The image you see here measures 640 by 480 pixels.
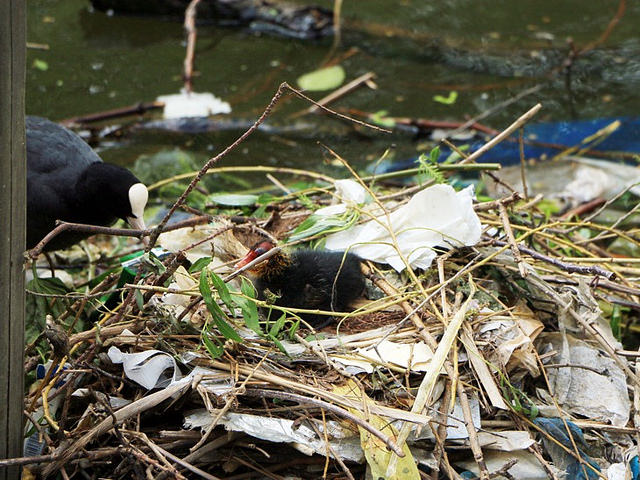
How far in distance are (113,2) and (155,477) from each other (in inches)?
244

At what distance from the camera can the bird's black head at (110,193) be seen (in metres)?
3.54

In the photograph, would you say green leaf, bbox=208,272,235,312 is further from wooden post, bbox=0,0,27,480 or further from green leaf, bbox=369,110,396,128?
green leaf, bbox=369,110,396,128

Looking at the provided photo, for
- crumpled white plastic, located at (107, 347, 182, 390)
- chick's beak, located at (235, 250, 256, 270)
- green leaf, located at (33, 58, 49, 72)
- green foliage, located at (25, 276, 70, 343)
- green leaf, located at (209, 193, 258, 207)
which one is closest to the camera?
crumpled white plastic, located at (107, 347, 182, 390)

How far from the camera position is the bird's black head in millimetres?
3541

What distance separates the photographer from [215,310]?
7.28 ft

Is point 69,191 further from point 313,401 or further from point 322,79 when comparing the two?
point 322,79

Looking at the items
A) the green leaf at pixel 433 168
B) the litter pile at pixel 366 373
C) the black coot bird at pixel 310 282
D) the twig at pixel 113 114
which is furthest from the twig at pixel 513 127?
the twig at pixel 113 114

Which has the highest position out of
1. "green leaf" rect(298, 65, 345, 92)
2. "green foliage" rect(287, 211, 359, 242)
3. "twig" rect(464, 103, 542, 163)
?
"twig" rect(464, 103, 542, 163)

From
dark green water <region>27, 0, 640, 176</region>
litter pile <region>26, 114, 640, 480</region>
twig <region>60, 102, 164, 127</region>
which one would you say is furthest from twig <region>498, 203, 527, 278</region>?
twig <region>60, 102, 164, 127</region>

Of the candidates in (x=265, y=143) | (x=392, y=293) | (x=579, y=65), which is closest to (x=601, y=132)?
(x=579, y=65)

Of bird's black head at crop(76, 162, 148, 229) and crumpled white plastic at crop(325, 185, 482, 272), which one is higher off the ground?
crumpled white plastic at crop(325, 185, 482, 272)

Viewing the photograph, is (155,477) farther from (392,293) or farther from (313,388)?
(392,293)

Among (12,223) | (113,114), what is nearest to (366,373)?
(12,223)

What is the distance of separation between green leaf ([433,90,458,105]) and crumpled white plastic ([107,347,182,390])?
407cm
